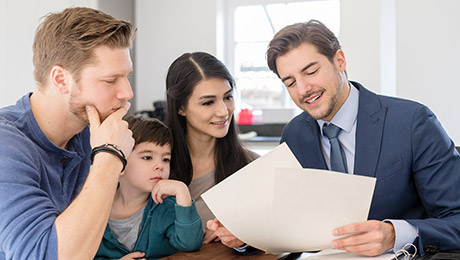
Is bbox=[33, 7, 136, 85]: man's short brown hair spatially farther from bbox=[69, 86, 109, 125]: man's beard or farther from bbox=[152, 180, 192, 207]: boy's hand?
bbox=[152, 180, 192, 207]: boy's hand

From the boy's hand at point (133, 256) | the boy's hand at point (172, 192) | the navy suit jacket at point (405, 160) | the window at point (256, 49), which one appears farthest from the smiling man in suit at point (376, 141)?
the window at point (256, 49)

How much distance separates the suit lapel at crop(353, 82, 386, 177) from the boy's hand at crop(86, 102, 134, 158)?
2.35 feet

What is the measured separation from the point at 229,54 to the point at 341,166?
3.22 metres

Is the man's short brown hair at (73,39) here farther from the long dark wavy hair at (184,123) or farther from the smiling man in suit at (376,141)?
the long dark wavy hair at (184,123)

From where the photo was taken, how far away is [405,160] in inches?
59.7

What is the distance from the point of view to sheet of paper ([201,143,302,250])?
3.58ft

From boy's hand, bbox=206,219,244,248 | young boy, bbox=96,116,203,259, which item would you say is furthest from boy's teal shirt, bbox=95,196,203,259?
boy's hand, bbox=206,219,244,248

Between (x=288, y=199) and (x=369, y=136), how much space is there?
1.96 feet

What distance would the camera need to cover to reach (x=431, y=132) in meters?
1.53

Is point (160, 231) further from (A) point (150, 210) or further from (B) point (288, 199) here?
(B) point (288, 199)

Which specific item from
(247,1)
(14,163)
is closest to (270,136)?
(247,1)

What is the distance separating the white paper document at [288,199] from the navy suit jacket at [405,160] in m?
0.42

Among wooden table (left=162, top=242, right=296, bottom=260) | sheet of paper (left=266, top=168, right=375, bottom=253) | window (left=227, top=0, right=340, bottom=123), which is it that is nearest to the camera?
sheet of paper (left=266, top=168, right=375, bottom=253)

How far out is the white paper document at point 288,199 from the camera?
3.48ft
